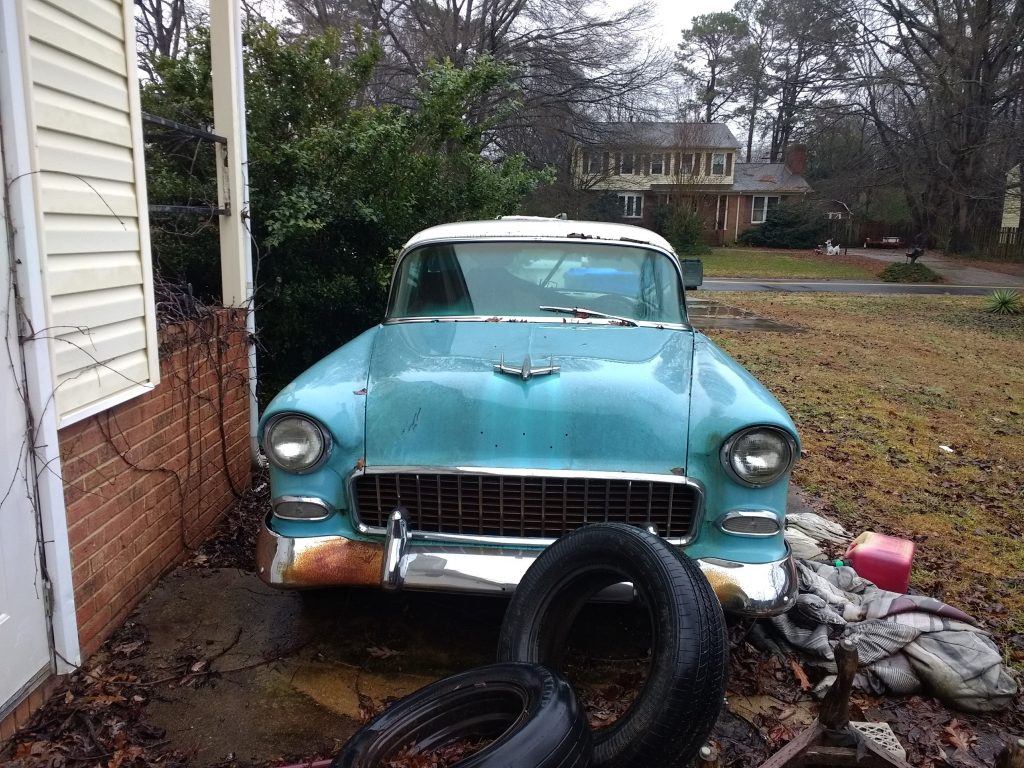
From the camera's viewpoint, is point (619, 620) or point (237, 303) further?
point (237, 303)

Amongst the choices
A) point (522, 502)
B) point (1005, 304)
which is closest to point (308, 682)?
point (522, 502)

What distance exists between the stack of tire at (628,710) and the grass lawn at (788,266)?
2287 centimetres

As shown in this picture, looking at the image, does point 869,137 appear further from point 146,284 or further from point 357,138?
point 146,284

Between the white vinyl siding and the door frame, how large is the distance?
0.05 m

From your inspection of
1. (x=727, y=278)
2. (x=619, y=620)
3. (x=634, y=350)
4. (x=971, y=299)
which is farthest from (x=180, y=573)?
(x=727, y=278)

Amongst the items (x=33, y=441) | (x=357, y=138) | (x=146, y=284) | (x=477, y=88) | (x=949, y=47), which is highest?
(x=949, y=47)

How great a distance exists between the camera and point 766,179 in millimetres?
46875

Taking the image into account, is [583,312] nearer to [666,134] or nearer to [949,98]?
[949,98]

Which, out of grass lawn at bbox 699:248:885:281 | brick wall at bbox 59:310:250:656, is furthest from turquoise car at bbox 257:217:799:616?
grass lawn at bbox 699:248:885:281

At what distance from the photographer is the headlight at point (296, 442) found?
9.75ft

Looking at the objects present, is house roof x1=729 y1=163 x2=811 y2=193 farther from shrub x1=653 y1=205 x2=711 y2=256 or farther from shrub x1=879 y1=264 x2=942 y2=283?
shrub x1=879 y1=264 x2=942 y2=283

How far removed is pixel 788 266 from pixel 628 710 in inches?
1188

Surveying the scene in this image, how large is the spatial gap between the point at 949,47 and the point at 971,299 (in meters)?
15.9

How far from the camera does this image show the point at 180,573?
12.5 ft
